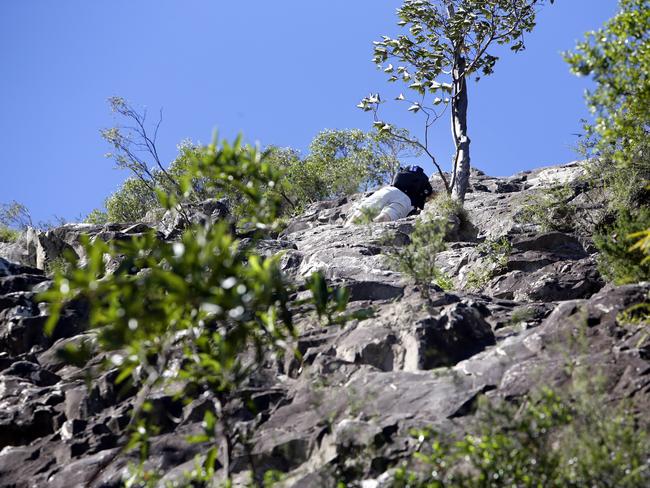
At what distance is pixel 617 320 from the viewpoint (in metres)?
10.9

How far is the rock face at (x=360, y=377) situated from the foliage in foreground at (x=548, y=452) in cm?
73

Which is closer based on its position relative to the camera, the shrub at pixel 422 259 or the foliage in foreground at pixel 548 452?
the foliage in foreground at pixel 548 452

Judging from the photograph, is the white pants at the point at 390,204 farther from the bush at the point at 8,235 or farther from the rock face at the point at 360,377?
the bush at the point at 8,235

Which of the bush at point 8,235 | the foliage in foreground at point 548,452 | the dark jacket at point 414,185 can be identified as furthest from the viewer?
the bush at point 8,235

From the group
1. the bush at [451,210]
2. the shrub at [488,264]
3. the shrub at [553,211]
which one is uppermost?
the bush at [451,210]

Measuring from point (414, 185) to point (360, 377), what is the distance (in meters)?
19.5

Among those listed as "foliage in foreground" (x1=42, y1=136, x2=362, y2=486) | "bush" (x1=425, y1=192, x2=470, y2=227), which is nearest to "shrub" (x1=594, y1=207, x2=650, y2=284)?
"foliage in foreground" (x1=42, y1=136, x2=362, y2=486)

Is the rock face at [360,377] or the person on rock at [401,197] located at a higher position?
the person on rock at [401,197]

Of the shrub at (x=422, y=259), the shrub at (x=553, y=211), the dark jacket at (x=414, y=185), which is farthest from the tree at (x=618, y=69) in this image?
the dark jacket at (x=414, y=185)

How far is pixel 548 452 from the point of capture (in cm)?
809

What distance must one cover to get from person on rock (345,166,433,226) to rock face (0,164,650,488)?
8.94m

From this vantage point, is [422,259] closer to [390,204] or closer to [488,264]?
[488,264]

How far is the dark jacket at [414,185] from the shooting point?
99.5 ft

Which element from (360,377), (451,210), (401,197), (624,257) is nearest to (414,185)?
(401,197)
